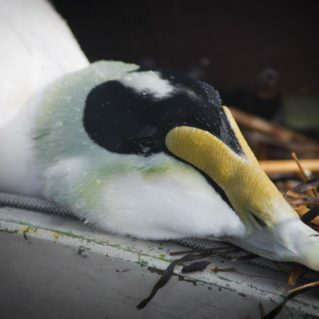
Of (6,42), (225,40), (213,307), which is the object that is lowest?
(225,40)

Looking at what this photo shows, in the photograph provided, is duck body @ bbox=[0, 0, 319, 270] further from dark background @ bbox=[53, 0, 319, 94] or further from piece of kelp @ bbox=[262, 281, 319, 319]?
dark background @ bbox=[53, 0, 319, 94]

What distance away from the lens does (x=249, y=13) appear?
2451mm

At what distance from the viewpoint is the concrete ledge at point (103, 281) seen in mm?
688

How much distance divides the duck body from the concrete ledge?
36 mm

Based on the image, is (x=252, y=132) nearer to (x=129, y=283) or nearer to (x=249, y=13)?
(x=249, y=13)

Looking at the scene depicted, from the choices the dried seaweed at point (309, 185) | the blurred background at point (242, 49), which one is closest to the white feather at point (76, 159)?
the dried seaweed at point (309, 185)

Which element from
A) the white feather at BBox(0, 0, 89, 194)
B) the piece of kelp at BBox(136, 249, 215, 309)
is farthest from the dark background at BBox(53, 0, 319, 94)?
the piece of kelp at BBox(136, 249, 215, 309)

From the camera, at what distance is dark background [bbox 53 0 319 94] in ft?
7.87

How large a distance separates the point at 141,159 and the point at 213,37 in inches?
73.6

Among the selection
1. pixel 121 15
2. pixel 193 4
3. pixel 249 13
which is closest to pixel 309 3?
pixel 249 13

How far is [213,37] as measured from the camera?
2.52 metres

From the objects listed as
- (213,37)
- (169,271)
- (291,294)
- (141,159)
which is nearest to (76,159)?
(141,159)

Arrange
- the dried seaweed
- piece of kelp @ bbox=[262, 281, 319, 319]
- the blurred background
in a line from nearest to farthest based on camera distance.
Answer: piece of kelp @ bbox=[262, 281, 319, 319] < the dried seaweed < the blurred background

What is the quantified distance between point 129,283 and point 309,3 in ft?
6.54
